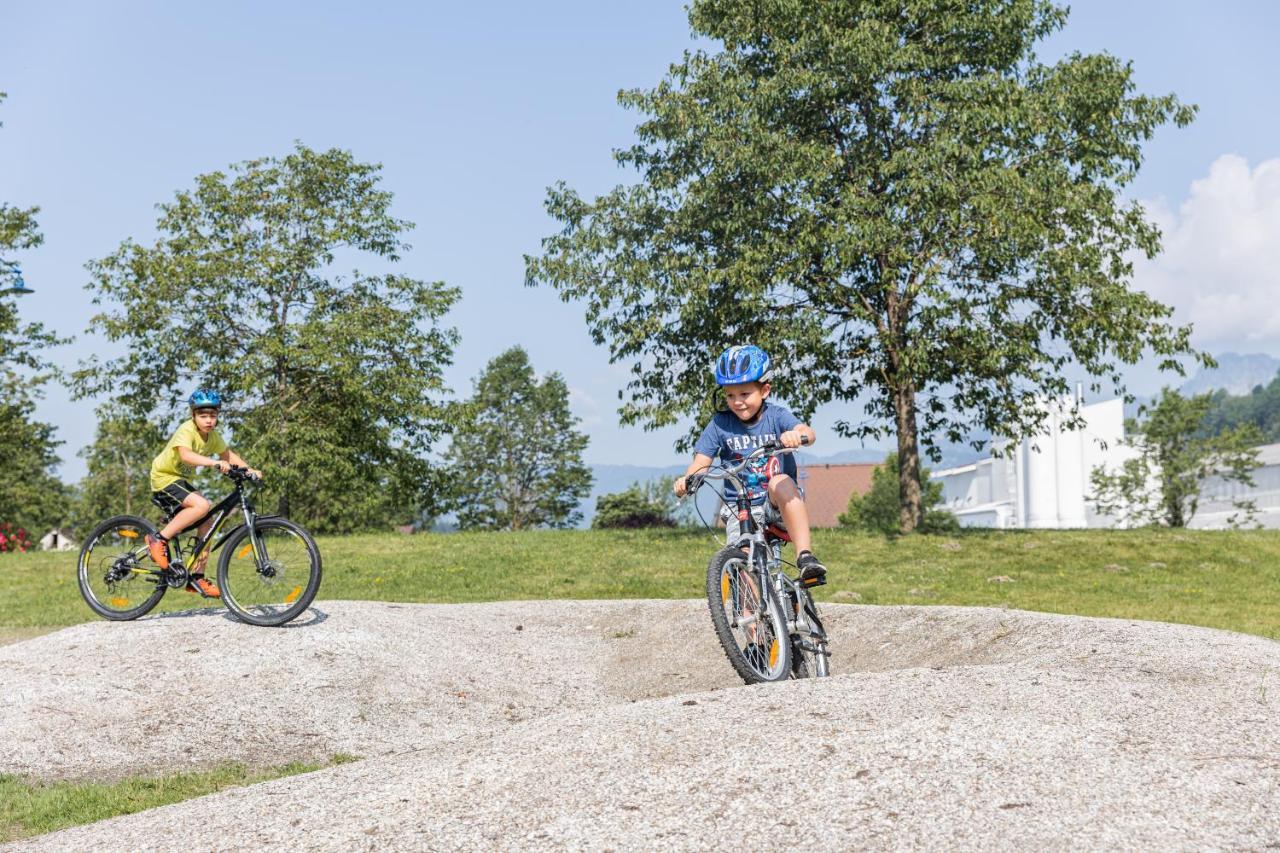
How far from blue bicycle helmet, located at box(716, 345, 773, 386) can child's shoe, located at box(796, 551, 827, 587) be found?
3.50 feet

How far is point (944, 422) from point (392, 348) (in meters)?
14.0

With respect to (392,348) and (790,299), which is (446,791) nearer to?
(790,299)

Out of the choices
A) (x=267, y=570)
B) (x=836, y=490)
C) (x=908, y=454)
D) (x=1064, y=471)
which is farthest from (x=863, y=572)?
(x=836, y=490)

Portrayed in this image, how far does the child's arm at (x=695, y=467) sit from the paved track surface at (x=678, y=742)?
114 cm

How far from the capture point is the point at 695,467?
7020mm

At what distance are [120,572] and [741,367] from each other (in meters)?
6.58

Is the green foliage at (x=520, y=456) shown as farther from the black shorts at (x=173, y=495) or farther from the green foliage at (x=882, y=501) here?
the black shorts at (x=173, y=495)

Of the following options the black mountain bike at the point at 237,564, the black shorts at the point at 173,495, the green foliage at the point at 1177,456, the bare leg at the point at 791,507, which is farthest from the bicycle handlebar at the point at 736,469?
the green foliage at the point at 1177,456

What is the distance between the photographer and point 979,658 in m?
9.11

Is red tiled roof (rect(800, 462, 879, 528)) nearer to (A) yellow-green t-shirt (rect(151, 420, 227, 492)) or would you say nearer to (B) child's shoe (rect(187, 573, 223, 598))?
(B) child's shoe (rect(187, 573, 223, 598))

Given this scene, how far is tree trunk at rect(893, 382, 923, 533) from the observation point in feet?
77.7

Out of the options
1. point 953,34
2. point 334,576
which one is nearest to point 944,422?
point 953,34

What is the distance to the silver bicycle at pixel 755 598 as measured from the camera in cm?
680

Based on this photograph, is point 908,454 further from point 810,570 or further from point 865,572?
point 810,570
